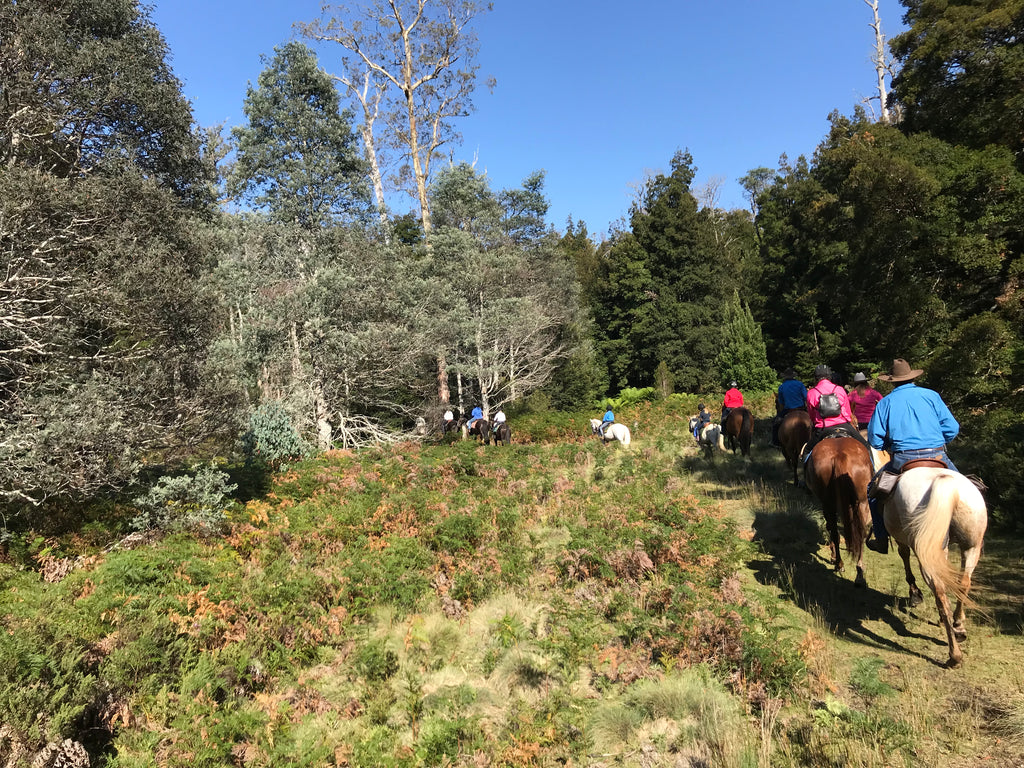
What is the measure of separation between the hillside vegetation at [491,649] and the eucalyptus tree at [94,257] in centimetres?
165

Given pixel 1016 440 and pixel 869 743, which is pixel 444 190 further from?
pixel 869 743

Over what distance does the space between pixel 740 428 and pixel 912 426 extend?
9.20 m

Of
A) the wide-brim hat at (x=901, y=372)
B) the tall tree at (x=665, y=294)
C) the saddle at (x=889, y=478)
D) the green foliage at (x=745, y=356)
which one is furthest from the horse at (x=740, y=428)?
the tall tree at (x=665, y=294)

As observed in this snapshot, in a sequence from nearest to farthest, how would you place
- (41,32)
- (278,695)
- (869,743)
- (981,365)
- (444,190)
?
(869,743) → (278,695) → (41,32) → (981,365) → (444,190)

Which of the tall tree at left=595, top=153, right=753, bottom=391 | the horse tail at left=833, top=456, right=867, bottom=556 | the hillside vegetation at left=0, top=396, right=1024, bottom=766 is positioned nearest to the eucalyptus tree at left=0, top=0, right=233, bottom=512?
the hillside vegetation at left=0, top=396, right=1024, bottom=766

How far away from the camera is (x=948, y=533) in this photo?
4.81 meters

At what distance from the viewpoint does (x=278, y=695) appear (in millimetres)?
5172

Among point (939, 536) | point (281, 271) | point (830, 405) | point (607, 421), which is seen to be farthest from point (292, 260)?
point (939, 536)

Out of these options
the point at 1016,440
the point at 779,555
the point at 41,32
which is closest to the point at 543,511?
the point at 779,555

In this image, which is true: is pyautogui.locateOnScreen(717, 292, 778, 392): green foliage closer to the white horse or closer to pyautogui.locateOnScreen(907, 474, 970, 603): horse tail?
the white horse

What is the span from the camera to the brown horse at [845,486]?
628 cm

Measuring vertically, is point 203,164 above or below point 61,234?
above

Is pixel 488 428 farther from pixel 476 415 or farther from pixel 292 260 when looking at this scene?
pixel 292 260

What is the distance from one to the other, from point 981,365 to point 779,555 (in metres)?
7.00
